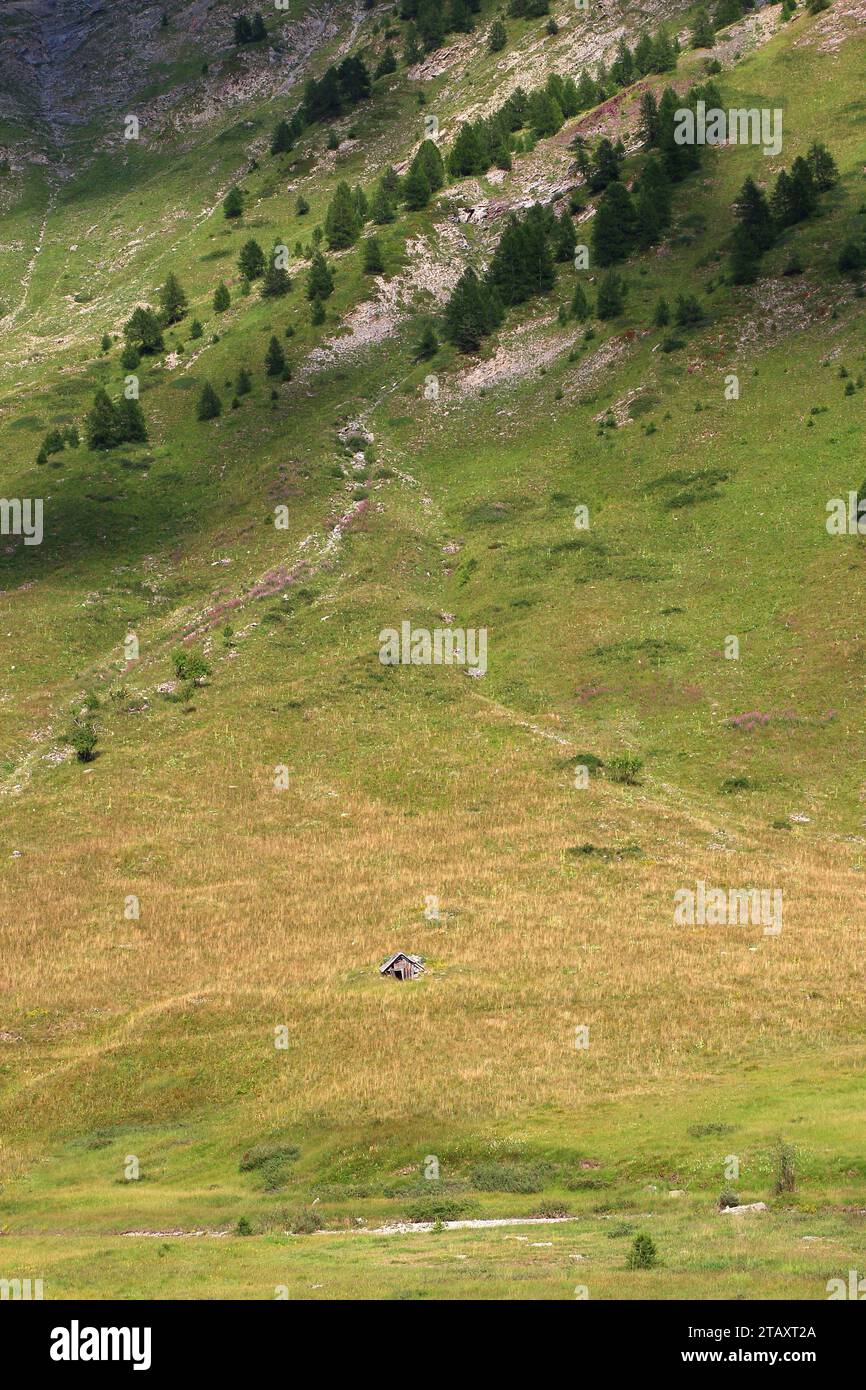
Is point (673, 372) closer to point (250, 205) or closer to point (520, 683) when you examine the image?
point (520, 683)

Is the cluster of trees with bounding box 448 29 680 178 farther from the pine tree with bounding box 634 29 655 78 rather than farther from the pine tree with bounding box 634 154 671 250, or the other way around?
the pine tree with bounding box 634 154 671 250

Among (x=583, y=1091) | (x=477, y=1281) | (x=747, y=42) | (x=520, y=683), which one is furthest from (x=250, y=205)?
(x=477, y=1281)

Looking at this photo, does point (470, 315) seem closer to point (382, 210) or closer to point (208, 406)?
point (208, 406)

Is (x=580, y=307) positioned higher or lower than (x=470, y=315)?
higher

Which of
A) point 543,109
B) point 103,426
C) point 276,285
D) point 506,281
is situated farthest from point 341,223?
point 103,426

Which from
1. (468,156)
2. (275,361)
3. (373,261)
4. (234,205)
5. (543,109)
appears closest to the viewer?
(275,361)

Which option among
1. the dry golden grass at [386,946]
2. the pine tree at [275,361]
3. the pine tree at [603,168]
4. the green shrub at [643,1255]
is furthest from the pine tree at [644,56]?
the green shrub at [643,1255]
